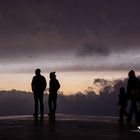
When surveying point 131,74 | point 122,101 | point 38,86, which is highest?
point 131,74

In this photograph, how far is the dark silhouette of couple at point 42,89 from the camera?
87.7 feet

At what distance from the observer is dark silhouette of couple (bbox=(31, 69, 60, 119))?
87.7 ft

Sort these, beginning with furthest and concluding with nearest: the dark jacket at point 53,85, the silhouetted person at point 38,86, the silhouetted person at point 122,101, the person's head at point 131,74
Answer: the dark jacket at point 53,85 < the silhouetted person at point 38,86 < the silhouetted person at point 122,101 < the person's head at point 131,74

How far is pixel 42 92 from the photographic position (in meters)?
27.0

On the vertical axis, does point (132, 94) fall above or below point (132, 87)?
below

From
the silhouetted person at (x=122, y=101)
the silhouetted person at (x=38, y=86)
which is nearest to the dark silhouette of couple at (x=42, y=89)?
the silhouetted person at (x=38, y=86)

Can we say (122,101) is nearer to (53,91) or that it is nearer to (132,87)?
(132,87)

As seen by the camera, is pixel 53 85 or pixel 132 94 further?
pixel 53 85

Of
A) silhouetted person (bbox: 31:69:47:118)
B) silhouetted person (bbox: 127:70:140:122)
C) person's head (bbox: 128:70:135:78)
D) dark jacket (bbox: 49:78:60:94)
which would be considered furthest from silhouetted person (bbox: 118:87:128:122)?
silhouetted person (bbox: 31:69:47:118)

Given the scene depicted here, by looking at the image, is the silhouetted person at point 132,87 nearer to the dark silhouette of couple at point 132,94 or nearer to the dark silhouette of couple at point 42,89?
the dark silhouette of couple at point 132,94

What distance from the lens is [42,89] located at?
26984 millimetres

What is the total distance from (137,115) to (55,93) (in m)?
5.03

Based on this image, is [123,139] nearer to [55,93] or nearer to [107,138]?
[107,138]

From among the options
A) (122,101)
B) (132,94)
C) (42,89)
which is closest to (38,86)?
(42,89)
